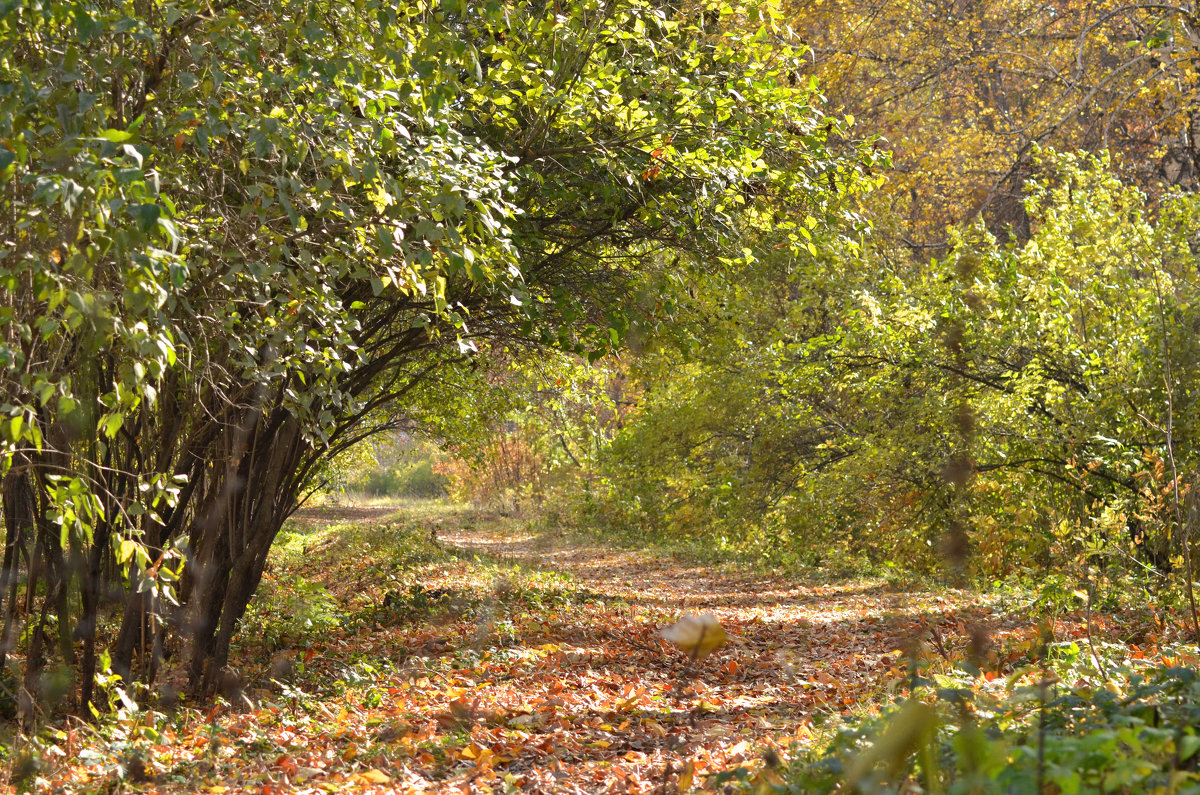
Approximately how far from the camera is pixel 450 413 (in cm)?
1143

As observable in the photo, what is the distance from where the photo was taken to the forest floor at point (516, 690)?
4.41 metres

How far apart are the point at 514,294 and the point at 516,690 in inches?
102

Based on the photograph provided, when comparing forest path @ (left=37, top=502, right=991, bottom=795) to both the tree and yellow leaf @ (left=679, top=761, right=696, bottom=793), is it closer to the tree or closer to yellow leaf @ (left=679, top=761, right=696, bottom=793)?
yellow leaf @ (left=679, top=761, right=696, bottom=793)

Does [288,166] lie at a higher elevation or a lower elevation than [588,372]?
higher

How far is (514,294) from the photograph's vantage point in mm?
5352

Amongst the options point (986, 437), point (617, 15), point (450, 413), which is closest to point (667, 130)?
point (617, 15)

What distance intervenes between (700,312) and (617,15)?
3.01 metres

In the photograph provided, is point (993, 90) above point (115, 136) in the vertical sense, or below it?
above

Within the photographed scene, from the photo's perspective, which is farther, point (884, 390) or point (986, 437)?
point (884, 390)

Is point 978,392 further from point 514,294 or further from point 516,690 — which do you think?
point 514,294

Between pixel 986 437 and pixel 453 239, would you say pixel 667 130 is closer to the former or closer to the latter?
pixel 453 239

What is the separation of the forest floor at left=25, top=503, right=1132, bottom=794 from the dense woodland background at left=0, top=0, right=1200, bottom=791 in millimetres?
560

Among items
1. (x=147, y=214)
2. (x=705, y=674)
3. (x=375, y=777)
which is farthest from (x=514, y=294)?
(x=705, y=674)

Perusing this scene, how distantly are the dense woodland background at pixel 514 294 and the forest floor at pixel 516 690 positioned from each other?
0.56 m
